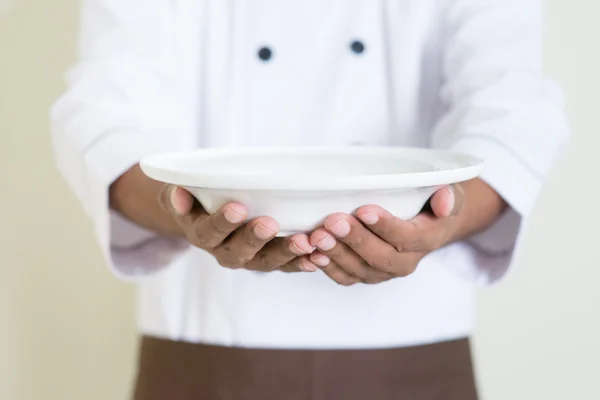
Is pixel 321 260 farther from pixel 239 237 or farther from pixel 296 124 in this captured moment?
pixel 296 124

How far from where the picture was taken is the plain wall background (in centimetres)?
86

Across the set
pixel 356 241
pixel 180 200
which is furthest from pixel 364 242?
pixel 180 200

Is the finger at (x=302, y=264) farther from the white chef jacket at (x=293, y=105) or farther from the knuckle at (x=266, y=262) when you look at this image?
the white chef jacket at (x=293, y=105)

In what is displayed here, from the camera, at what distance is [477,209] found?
1.80 ft

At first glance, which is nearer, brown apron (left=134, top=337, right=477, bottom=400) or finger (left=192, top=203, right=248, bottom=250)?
finger (left=192, top=203, right=248, bottom=250)

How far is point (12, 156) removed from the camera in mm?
915

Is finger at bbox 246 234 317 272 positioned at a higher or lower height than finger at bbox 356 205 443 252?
lower

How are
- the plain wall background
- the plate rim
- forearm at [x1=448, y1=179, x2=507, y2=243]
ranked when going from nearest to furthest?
the plate rim → forearm at [x1=448, y1=179, x2=507, y2=243] → the plain wall background

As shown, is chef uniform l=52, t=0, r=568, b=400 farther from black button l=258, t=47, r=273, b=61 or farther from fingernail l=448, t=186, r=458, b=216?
fingernail l=448, t=186, r=458, b=216

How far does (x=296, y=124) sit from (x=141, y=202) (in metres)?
0.15

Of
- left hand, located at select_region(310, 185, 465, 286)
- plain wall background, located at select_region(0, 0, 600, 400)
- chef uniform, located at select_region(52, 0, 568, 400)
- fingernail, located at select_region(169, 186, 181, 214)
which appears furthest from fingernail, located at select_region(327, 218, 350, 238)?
plain wall background, located at select_region(0, 0, 600, 400)

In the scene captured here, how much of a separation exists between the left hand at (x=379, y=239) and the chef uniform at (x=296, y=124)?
139 mm

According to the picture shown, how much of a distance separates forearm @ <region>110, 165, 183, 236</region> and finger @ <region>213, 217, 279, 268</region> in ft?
0.31

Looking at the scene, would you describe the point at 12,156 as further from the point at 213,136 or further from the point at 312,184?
the point at 312,184
